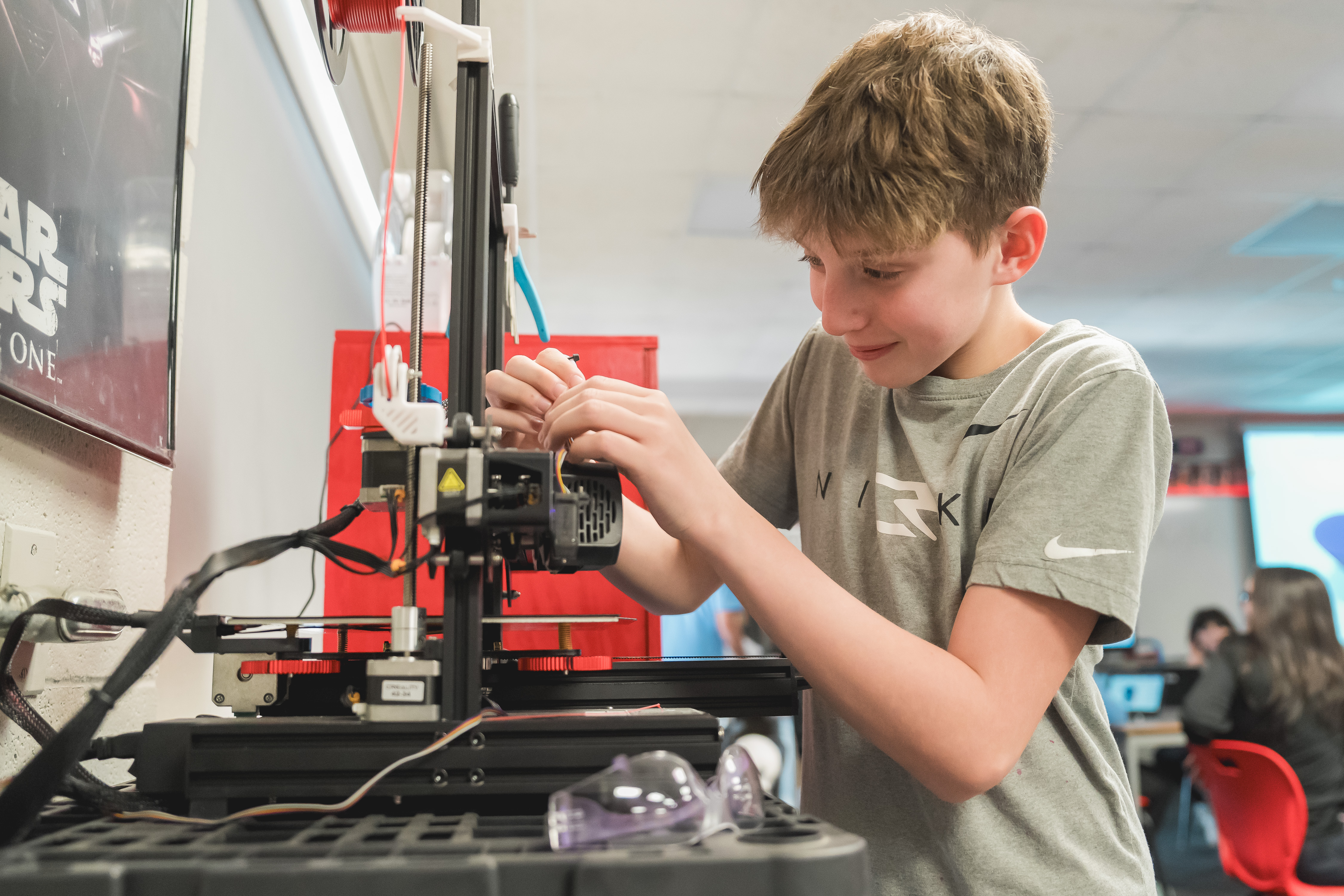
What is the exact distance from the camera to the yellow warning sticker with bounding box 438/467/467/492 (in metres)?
0.51

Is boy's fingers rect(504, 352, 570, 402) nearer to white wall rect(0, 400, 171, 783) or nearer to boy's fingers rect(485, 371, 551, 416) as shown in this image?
boy's fingers rect(485, 371, 551, 416)

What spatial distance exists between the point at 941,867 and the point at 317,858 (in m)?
0.54

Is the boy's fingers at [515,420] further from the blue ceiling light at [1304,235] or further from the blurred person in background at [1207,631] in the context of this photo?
the blurred person in background at [1207,631]

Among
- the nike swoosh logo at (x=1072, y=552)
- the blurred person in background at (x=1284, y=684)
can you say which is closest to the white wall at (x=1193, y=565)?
the blurred person in background at (x=1284, y=684)

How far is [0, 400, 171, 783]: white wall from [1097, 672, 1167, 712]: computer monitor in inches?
172

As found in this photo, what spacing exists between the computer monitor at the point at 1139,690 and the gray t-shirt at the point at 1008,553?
4.04 meters

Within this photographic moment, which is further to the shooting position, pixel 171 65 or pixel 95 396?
pixel 171 65

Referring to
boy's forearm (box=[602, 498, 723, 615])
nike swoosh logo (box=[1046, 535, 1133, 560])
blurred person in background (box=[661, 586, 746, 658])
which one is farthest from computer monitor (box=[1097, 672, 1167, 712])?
nike swoosh logo (box=[1046, 535, 1133, 560])

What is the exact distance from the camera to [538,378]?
724 mm

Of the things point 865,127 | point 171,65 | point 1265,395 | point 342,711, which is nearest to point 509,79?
point 171,65

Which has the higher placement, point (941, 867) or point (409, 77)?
point (409, 77)

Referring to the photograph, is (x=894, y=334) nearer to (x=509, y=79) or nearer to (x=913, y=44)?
(x=913, y=44)

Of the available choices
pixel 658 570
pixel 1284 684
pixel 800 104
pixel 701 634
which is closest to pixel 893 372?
pixel 658 570

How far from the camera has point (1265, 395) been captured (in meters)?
6.45
